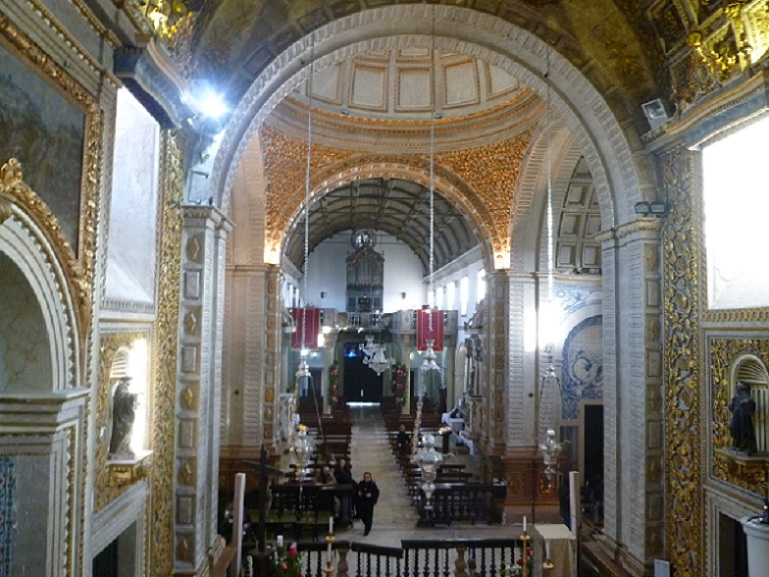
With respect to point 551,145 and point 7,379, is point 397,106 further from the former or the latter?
point 7,379

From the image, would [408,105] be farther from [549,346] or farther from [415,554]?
[415,554]

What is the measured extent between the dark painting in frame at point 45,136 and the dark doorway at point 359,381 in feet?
85.8

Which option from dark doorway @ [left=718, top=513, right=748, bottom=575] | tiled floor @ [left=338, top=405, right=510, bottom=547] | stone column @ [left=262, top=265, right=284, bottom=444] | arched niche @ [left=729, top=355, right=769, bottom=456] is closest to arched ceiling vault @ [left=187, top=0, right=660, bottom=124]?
arched niche @ [left=729, top=355, right=769, bottom=456]

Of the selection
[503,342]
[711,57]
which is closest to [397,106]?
[503,342]

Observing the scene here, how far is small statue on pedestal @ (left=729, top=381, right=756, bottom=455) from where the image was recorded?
17.8ft

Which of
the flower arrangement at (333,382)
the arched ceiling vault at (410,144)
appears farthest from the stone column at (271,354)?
the flower arrangement at (333,382)

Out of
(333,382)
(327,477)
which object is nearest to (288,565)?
(327,477)

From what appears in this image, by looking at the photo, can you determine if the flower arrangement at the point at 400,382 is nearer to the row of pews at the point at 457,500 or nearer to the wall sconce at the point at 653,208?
the row of pews at the point at 457,500

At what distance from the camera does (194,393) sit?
6.28 m

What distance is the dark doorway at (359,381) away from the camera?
2983cm

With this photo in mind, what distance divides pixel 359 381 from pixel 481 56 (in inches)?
929

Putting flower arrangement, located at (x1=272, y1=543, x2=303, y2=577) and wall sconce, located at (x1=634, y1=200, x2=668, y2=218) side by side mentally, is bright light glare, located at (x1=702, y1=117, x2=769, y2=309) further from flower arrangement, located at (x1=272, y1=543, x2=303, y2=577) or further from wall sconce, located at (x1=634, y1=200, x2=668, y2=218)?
flower arrangement, located at (x1=272, y1=543, x2=303, y2=577)

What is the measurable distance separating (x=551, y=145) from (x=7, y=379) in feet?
33.5

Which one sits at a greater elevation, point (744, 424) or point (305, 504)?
point (744, 424)
